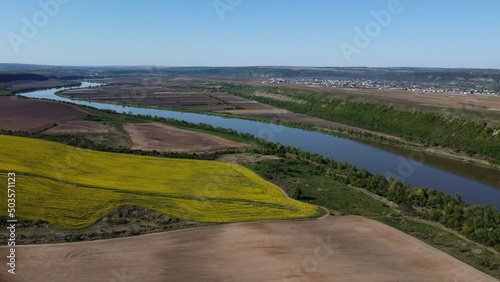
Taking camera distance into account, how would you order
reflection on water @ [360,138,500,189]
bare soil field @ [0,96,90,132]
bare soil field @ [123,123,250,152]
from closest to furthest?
1. reflection on water @ [360,138,500,189]
2. bare soil field @ [123,123,250,152]
3. bare soil field @ [0,96,90,132]


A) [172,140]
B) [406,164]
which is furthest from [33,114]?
[406,164]

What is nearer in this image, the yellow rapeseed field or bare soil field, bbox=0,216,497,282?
bare soil field, bbox=0,216,497,282

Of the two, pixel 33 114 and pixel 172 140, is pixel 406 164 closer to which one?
pixel 172 140

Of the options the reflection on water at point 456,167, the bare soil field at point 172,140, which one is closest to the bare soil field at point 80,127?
the bare soil field at point 172,140

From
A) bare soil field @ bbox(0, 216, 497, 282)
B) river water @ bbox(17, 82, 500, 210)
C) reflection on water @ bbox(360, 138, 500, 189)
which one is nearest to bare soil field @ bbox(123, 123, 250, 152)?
river water @ bbox(17, 82, 500, 210)

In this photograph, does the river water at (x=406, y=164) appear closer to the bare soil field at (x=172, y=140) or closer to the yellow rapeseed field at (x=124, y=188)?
the bare soil field at (x=172, y=140)

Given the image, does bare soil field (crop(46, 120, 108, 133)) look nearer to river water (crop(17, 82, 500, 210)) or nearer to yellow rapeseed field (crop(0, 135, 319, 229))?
yellow rapeseed field (crop(0, 135, 319, 229))
